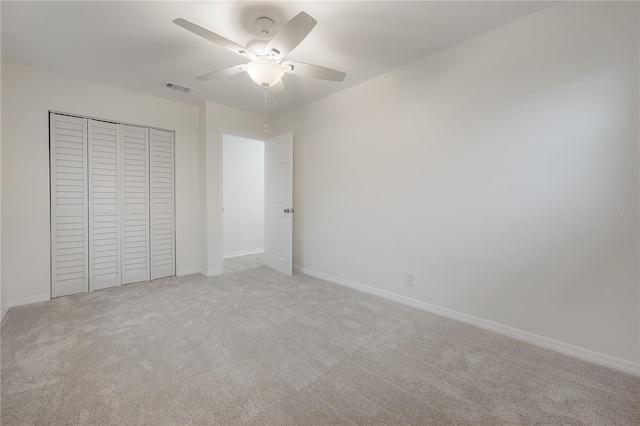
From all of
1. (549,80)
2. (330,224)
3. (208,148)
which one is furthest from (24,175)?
(549,80)

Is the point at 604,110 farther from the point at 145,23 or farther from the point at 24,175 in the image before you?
the point at 24,175

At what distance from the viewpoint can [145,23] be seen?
212 cm

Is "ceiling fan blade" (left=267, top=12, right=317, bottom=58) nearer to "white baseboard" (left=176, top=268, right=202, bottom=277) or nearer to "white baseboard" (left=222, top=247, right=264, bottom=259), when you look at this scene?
"white baseboard" (left=176, top=268, right=202, bottom=277)

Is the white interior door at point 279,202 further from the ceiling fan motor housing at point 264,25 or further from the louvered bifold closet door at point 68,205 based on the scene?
the louvered bifold closet door at point 68,205

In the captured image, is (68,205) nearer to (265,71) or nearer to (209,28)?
(209,28)

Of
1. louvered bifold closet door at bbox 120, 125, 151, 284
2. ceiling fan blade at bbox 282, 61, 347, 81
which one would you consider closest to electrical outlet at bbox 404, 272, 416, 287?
ceiling fan blade at bbox 282, 61, 347, 81

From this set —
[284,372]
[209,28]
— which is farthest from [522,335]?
[209,28]

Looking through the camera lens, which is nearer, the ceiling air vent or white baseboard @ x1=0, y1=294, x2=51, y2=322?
white baseboard @ x1=0, y1=294, x2=51, y2=322

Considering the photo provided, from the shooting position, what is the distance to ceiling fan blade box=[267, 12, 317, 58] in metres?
1.51

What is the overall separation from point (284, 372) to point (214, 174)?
304cm

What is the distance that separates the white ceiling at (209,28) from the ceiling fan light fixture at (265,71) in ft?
1.28

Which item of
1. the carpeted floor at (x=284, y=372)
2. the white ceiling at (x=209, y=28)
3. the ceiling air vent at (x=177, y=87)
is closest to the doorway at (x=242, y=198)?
the ceiling air vent at (x=177, y=87)

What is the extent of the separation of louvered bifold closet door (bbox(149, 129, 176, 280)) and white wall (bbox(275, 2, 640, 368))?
2.70 meters

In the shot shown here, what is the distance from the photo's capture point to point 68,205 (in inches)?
123
